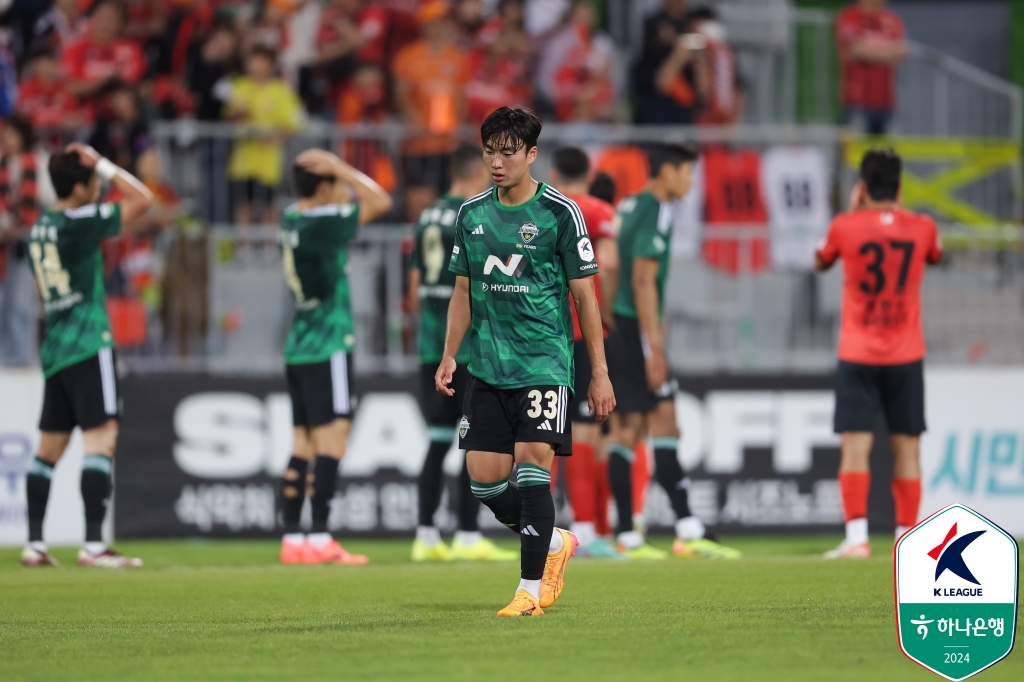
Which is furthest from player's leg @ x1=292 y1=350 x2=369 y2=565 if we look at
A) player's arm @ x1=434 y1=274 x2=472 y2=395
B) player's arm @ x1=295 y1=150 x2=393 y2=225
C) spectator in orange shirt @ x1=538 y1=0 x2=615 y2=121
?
spectator in orange shirt @ x1=538 y1=0 x2=615 y2=121

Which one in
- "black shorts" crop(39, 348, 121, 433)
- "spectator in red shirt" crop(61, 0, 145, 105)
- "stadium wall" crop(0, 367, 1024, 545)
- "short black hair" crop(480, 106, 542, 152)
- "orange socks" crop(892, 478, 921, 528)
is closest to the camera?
"short black hair" crop(480, 106, 542, 152)

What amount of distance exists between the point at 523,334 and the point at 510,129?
961 mm

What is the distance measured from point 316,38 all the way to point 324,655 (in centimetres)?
1148

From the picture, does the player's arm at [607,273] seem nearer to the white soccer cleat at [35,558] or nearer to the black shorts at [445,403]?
the black shorts at [445,403]

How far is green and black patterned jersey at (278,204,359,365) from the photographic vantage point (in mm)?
11172

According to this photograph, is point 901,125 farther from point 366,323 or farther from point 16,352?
point 16,352

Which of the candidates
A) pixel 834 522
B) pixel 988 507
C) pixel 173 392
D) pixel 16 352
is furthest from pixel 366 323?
pixel 988 507

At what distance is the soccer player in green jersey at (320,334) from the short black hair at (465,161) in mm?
583

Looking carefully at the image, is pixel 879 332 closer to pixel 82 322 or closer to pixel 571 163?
pixel 571 163

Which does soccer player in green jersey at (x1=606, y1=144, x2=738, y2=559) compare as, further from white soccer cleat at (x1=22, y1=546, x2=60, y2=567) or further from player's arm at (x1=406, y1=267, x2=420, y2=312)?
white soccer cleat at (x1=22, y1=546, x2=60, y2=567)

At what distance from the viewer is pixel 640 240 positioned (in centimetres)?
1116

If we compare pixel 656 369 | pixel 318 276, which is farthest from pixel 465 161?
pixel 656 369

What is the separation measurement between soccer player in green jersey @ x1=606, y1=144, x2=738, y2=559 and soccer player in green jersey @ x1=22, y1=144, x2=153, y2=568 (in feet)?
11.2

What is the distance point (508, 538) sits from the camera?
45.3ft
